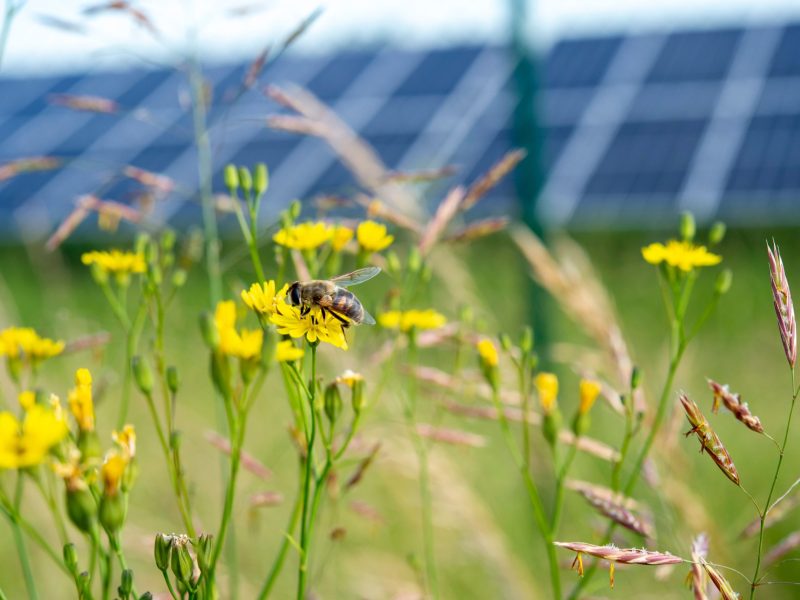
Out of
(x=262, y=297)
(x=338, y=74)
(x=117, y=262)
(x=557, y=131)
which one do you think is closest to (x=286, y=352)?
(x=262, y=297)

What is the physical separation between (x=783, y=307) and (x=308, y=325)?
14.6 inches

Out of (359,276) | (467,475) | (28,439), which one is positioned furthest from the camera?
(467,475)

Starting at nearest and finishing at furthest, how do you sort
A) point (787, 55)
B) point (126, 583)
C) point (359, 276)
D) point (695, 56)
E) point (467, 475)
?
point (126, 583), point (359, 276), point (467, 475), point (787, 55), point (695, 56)

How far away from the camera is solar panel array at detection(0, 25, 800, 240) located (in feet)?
18.1

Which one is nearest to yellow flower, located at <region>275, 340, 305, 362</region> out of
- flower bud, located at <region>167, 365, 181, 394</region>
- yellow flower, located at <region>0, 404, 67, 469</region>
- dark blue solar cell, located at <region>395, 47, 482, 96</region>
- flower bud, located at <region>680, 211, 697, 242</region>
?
flower bud, located at <region>167, 365, 181, 394</region>

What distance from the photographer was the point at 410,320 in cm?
115

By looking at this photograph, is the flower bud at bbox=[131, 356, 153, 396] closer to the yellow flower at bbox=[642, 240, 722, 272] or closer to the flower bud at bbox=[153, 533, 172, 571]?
the flower bud at bbox=[153, 533, 172, 571]

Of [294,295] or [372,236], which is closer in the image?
[294,295]

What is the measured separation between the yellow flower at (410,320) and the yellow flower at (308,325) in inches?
8.4

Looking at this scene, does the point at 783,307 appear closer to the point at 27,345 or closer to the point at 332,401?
the point at 332,401

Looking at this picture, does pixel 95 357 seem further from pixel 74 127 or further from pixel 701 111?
pixel 74 127

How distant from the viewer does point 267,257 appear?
5.86 meters

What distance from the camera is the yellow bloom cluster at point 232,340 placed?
83cm

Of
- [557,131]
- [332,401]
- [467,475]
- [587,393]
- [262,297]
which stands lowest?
[557,131]
